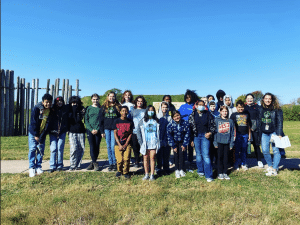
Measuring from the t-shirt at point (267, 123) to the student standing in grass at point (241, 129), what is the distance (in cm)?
38

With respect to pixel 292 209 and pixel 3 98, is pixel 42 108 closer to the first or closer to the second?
pixel 292 209

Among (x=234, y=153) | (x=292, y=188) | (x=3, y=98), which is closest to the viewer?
(x=292, y=188)

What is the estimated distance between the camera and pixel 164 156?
200 inches

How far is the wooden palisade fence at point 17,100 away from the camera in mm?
10883

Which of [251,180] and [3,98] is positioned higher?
[3,98]

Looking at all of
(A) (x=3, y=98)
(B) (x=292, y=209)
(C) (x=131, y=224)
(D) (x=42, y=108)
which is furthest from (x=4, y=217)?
(A) (x=3, y=98)

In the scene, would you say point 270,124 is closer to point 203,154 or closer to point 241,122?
point 241,122

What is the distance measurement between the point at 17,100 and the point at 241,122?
11.7m

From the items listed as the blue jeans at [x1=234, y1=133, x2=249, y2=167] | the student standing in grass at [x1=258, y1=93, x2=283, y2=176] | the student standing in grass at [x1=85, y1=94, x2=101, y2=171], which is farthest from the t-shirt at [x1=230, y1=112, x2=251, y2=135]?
the student standing in grass at [x1=85, y1=94, x2=101, y2=171]

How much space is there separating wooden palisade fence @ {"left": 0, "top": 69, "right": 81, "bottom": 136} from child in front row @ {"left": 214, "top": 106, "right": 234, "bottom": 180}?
9.89 metres

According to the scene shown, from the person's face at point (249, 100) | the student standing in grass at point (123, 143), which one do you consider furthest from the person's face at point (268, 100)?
the student standing in grass at point (123, 143)

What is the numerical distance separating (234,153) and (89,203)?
151 inches

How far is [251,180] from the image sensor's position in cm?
454

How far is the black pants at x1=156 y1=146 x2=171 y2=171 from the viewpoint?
5016 millimetres
